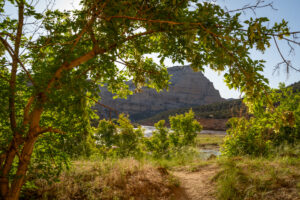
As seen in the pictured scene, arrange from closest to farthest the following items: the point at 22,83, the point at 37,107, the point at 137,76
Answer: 1. the point at 37,107
2. the point at 22,83
3. the point at 137,76

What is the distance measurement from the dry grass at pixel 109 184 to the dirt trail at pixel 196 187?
0.24 m

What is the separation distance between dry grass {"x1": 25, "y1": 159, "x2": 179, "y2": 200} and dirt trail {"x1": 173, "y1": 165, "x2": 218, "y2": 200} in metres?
0.24

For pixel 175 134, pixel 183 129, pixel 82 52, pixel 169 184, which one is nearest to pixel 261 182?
pixel 169 184

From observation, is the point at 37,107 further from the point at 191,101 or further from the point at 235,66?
the point at 191,101

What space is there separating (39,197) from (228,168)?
4.29 m

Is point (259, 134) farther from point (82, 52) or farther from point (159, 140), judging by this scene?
point (159, 140)

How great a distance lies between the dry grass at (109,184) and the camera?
3877mm

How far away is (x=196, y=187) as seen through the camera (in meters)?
4.66

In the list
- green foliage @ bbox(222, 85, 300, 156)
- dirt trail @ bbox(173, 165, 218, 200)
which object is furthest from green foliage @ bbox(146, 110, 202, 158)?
dirt trail @ bbox(173, 165, 218, 200)

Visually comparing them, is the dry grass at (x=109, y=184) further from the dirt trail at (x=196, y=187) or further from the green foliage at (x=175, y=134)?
the green foliage at (x=175, y=134)

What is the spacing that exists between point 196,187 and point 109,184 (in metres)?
2.13

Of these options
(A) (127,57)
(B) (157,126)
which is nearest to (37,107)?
(A) (127,57)

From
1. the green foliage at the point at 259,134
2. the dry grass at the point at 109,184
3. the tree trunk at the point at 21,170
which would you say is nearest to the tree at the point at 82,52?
the tree trunk at the point at 21,170

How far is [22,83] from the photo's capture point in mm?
2939
